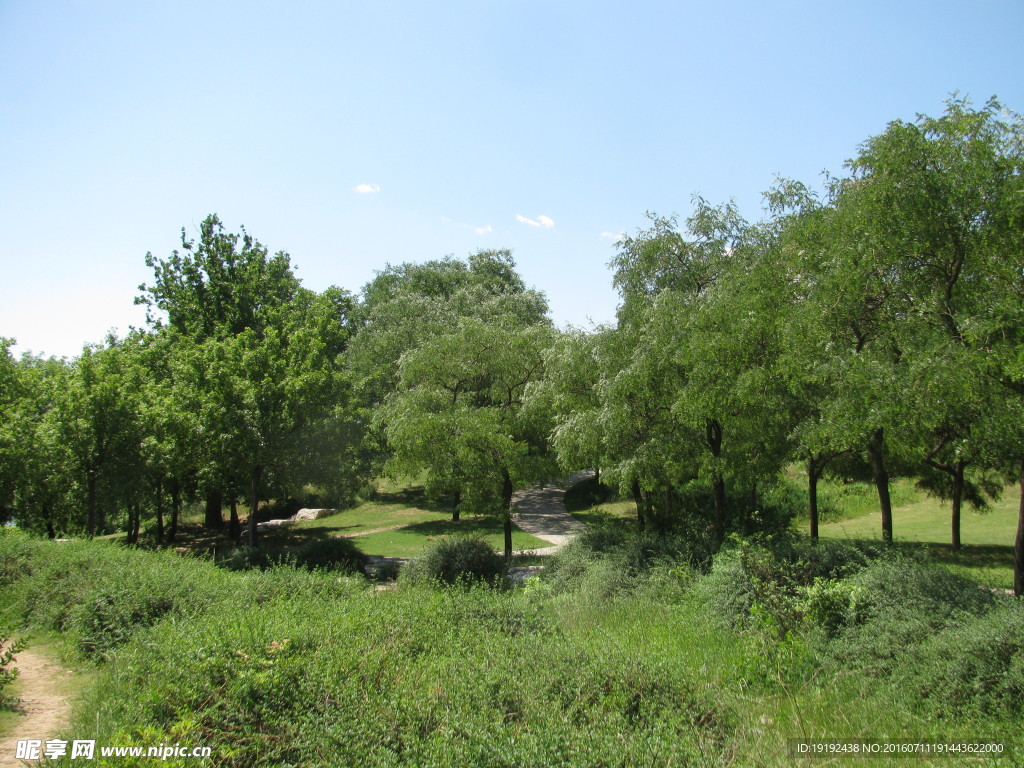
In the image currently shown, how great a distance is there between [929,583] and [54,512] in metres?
27.8

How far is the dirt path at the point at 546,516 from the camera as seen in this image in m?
24.5

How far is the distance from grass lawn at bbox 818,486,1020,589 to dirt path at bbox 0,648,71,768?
14.1 metres

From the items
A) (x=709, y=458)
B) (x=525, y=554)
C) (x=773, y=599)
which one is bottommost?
(x=525, y=554)

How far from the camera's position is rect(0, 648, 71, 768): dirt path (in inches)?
236

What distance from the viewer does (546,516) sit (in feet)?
94.9

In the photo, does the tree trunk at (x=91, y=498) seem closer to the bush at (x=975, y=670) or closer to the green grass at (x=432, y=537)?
the green grass at (x=432, y=537)

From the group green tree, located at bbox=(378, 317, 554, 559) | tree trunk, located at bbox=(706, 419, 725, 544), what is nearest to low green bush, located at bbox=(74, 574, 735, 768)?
tree trunk, located at bbox=(706, 419, 725, 544)

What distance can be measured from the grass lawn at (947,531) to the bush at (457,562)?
8.04m

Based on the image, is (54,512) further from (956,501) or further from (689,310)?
(956,501)

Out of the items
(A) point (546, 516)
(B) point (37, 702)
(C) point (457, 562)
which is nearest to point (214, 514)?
(A) point (546, 516)

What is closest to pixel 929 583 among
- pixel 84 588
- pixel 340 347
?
pixel 84 588

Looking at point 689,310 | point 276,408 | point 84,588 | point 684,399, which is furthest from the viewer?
point 276,408

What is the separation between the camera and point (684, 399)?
39.0 feet

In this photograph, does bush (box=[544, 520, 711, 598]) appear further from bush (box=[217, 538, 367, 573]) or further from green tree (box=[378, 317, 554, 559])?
bush (box=[217, 538, 367, 573])
